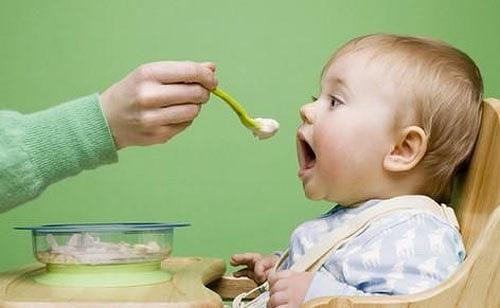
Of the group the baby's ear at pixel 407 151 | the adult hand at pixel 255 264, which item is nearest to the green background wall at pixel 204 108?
the adult hand at pixel 255 264

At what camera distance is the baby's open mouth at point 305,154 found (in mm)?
997

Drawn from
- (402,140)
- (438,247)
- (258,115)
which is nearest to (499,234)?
(438,247)

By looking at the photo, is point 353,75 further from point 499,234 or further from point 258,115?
point 258,115

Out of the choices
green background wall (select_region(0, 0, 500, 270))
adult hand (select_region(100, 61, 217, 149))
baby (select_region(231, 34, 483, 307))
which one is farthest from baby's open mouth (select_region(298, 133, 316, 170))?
green background wall (select_region(0, 0, 500, 270))

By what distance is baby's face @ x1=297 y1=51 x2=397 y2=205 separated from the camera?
94 cm

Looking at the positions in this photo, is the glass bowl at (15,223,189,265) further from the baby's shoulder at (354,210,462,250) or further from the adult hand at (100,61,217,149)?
the baby's shoulder at (354,210,462,250)

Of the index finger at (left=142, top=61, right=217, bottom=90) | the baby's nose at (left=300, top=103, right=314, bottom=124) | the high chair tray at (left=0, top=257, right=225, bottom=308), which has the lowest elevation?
the high chair tray at (left=0, top=257, right=225, bottom=308)

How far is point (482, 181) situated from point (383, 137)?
115 millimetres

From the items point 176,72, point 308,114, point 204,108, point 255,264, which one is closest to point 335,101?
point 308,114

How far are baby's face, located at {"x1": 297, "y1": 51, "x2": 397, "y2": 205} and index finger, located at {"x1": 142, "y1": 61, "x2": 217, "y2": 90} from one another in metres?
0.13

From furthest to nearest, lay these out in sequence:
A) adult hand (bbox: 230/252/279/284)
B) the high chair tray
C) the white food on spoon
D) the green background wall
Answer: the green background wall
adult hand (bbox: 230/252/279/284)
the white food on spoon
the high chair tray

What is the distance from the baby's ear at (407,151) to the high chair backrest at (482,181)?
0.06 m

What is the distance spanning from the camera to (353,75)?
0.97m

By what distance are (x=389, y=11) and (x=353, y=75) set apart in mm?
645
